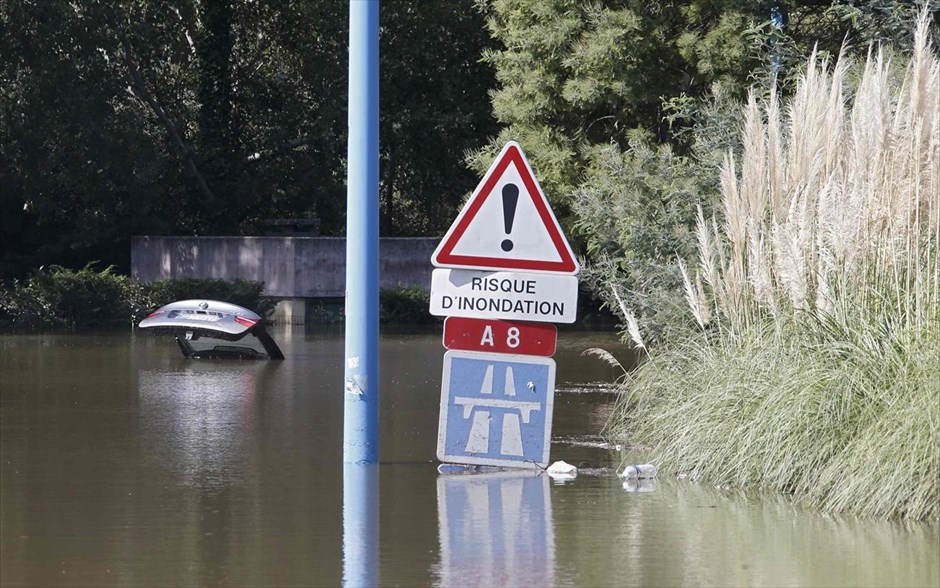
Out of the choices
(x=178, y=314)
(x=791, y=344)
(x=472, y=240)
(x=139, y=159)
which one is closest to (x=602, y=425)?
(x=791, y=344)

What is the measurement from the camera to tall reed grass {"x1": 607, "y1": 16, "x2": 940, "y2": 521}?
8078 millimetres

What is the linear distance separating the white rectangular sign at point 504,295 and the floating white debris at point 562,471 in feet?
3.92

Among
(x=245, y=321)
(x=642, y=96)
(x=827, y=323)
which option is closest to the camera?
(x=827, y=323)

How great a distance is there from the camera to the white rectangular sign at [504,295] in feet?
29.3

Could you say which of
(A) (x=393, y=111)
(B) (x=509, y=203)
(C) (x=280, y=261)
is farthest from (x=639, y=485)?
(A) (x=393, y=111)

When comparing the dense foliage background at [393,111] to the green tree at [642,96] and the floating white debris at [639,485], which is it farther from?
the floating white debris at [639,485]

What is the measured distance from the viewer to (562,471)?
9.66m

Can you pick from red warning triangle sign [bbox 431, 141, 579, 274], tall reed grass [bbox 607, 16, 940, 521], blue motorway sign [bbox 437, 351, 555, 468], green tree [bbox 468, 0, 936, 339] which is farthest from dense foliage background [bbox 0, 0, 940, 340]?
red warning triangle sign [bbox 431, 141, 579, 274]

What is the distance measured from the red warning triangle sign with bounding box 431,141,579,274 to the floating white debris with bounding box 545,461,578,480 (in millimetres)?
1529

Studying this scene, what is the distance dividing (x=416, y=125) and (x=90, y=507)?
28.7 meters

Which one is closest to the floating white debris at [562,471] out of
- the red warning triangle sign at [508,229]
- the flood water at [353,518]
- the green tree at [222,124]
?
the flood water at [353,518]

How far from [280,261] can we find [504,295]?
23059mm

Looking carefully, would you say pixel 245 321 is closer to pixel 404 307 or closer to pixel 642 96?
pixel 642 96

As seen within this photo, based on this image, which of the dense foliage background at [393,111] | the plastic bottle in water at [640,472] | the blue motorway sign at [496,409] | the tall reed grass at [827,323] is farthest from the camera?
the dense foliage background at [393,111]
